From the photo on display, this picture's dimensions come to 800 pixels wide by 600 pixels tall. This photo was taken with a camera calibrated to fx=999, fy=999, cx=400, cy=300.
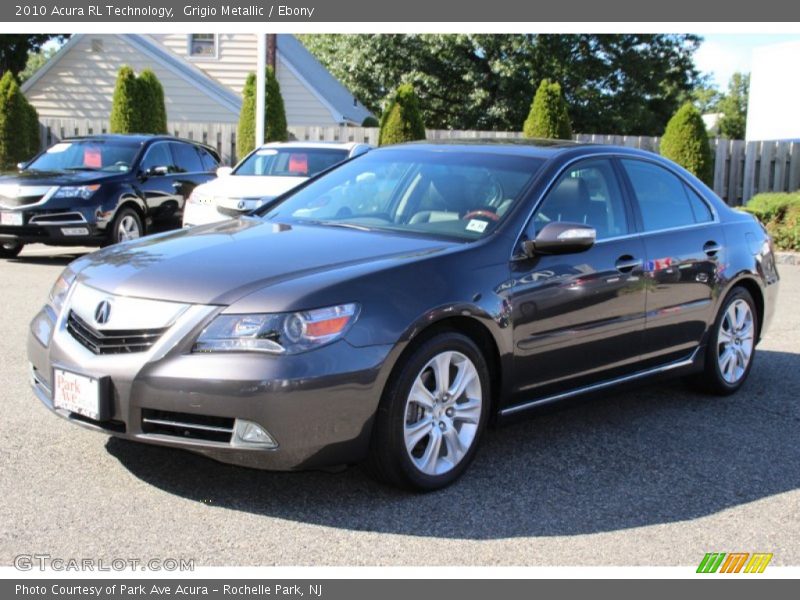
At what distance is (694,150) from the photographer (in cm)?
2075

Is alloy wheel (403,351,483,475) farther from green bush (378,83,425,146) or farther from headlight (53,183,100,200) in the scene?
green bush (378,83,425,146)

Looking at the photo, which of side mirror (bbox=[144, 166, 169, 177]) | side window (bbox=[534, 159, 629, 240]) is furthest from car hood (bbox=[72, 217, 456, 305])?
side mirror (bbox=[144, 166, 169, 177])

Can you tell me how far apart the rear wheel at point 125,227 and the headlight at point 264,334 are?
8.82 meters

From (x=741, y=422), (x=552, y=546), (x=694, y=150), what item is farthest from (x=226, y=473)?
(x=694, y=150)

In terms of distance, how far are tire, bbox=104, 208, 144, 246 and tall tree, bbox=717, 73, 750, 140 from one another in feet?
213

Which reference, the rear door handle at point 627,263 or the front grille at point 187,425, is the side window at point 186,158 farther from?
the front grille at point 187,425

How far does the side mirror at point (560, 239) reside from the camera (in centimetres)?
500

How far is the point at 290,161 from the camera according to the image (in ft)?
44.8

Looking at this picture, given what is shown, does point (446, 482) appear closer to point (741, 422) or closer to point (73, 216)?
point (741, 422)

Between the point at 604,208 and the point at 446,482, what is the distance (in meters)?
2.00

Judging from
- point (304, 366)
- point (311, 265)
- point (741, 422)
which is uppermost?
point (311, 265)

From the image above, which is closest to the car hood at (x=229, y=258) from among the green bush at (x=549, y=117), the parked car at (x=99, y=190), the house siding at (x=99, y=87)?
the parked car at (x=99, y=190)

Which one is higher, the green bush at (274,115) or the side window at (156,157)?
the green bush at (274,115)

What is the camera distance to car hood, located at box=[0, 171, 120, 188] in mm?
12398
